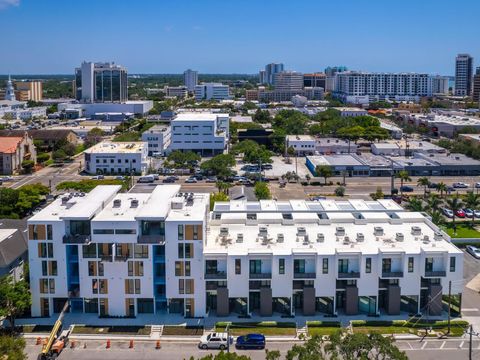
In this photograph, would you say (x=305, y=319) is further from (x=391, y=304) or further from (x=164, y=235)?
(x=164, y=235)

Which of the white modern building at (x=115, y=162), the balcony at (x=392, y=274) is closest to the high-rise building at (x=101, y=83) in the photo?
the white modern building at (x=115, y=162)

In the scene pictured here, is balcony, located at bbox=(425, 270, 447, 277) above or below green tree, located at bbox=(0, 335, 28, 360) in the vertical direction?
above

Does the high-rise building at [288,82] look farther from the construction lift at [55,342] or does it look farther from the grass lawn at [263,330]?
the construction lift at [55,342]

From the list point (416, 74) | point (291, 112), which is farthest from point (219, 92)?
point (291, 112)

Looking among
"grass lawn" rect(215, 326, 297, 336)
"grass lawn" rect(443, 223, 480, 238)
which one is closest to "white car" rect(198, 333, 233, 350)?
"grass lawn" rect(215, 326, 297, 336)

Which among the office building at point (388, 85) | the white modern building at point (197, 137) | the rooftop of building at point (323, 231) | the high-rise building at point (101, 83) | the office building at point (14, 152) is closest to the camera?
the rooftop of building at point (323, 231)

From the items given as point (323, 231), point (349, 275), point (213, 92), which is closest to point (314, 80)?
point (213, 92)

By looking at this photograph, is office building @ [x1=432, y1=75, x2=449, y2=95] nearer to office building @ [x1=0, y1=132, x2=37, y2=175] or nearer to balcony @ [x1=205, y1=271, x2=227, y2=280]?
office building @ [x1=0, y1=132, x2=37, y2=175]

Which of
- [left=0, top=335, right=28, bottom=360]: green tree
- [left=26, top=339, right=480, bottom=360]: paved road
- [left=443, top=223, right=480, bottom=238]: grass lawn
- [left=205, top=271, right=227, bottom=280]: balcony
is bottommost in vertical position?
[left=26, top=339, right=480, bottom=360]: paved road
